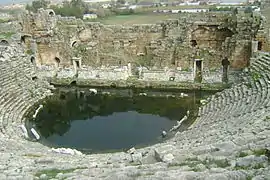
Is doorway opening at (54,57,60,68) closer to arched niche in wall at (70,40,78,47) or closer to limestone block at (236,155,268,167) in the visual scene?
arched niche in wall at (70,40,78,47)

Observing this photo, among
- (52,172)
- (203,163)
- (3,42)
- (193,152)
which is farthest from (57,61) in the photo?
(203,163)

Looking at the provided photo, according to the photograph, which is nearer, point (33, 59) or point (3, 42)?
point (3, 42)

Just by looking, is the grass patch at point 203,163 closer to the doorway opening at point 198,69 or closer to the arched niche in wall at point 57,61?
the doorway opening at point 198,69

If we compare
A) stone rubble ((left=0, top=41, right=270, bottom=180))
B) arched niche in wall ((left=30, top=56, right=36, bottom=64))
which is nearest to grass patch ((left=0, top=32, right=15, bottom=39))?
arched niche in wall ((left=30, top=56, right=36, bottom=64))

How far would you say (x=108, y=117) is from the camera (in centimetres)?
2006

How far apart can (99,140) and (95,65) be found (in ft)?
31.3

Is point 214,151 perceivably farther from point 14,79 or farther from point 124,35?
point 124,35

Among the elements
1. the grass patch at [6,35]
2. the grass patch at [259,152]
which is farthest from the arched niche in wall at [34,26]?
the grass patch at [259,152]

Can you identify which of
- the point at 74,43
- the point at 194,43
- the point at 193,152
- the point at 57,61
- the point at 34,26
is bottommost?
the point at 57,61

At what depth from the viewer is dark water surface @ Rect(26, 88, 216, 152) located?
17328mm

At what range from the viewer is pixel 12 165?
33.4 feet

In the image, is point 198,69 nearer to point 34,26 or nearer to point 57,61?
point 57,61

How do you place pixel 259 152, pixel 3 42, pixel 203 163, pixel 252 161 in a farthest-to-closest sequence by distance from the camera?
pixel 3 42, pixel 203 163, pixel 259 152, pixel 252 161

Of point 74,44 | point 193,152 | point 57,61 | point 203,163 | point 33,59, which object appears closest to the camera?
point 203,163
